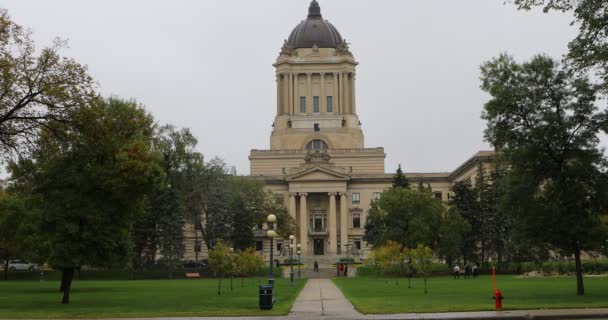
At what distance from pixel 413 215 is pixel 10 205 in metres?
36.1

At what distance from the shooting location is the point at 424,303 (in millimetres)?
31781

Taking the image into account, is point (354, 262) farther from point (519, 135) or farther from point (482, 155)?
point (519, 135)

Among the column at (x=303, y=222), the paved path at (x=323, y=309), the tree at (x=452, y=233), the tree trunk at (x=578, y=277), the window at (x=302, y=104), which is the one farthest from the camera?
the window at (x=302, y=104)

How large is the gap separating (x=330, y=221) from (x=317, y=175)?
698cm

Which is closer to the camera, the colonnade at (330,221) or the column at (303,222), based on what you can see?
the column at (303,222)

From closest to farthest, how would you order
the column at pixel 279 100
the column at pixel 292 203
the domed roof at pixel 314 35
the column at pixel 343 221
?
1. the column at pixel 343 221
2. the column at pixel 292 203
3. the column at pixel 279 100
4. the domed roof at pixel 314 35

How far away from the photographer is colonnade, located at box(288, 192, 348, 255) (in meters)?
113

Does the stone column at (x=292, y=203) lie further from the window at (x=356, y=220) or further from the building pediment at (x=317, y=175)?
the window at (x=356, y=220)

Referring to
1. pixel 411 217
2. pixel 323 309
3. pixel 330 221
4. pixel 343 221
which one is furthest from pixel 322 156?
pixel 323 309

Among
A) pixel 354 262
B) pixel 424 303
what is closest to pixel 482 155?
pixel 354 262

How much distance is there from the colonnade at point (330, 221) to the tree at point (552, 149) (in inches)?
2983

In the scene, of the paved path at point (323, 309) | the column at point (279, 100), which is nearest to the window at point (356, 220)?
the column at point (279, 100)

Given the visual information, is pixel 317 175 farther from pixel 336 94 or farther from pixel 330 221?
pixel 336 94

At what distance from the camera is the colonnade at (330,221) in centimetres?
11338
